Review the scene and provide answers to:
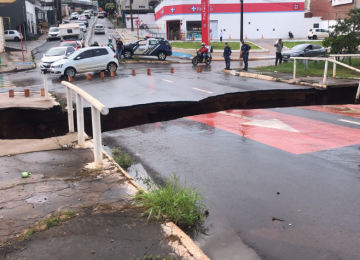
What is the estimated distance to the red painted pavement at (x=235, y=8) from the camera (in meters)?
56.8

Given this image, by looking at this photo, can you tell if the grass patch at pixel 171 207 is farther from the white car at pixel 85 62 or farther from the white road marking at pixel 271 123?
A: the white car at pixel 85 62

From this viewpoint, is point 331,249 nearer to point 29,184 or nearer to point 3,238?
point 3,238

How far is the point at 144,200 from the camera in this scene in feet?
14.9

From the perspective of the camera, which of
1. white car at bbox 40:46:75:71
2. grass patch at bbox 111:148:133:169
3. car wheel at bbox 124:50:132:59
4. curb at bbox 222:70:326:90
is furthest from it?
car wheel at bbox 124:50:132:59

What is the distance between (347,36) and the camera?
21531mm

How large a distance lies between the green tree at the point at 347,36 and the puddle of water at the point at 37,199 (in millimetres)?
20801

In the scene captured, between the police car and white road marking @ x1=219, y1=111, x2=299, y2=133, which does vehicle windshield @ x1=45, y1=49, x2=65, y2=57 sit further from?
white road marking @ x1=219, y1=111, x2=299, y2=133

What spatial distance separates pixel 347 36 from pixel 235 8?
39.4 m

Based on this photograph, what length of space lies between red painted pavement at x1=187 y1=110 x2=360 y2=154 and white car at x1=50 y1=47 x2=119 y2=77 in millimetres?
13468

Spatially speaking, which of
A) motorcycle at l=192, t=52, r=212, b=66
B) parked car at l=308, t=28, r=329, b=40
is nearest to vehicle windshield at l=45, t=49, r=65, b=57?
motorcycle at l=192, t=52, r=212, b=66

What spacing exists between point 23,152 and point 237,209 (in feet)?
13.0

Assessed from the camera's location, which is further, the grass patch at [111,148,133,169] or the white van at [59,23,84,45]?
the white van at [59,23,84,45]

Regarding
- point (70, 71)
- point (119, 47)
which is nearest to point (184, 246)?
point (70, 71)

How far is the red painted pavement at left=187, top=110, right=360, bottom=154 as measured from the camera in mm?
7705
